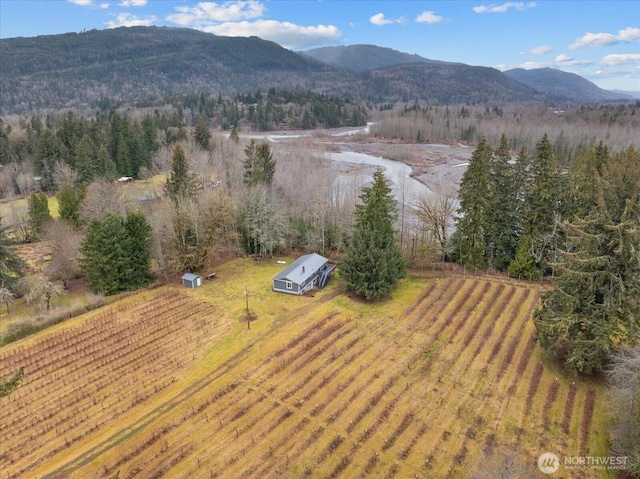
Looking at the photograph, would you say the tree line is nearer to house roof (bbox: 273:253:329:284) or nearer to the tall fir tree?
the tall fir tree

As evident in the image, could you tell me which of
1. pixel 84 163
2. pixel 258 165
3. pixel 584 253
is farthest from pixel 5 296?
pixel 84 163

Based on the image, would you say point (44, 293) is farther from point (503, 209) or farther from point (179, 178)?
point (503, 209)

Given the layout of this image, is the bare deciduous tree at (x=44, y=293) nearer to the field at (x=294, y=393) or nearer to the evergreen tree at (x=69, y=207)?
the field at (x=294, y=393)

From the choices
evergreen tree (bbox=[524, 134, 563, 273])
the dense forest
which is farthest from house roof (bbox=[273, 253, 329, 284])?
evergreen tree (bbox=[524, 134, 563, 273])

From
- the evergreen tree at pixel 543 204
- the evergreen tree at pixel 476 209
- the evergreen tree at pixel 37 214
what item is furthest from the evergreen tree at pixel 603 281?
→ the evergreen tree at pixel 37 214

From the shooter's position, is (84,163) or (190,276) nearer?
(190,276)

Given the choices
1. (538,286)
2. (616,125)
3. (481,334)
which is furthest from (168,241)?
(616,125)

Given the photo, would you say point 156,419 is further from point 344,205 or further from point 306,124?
point 306,124
